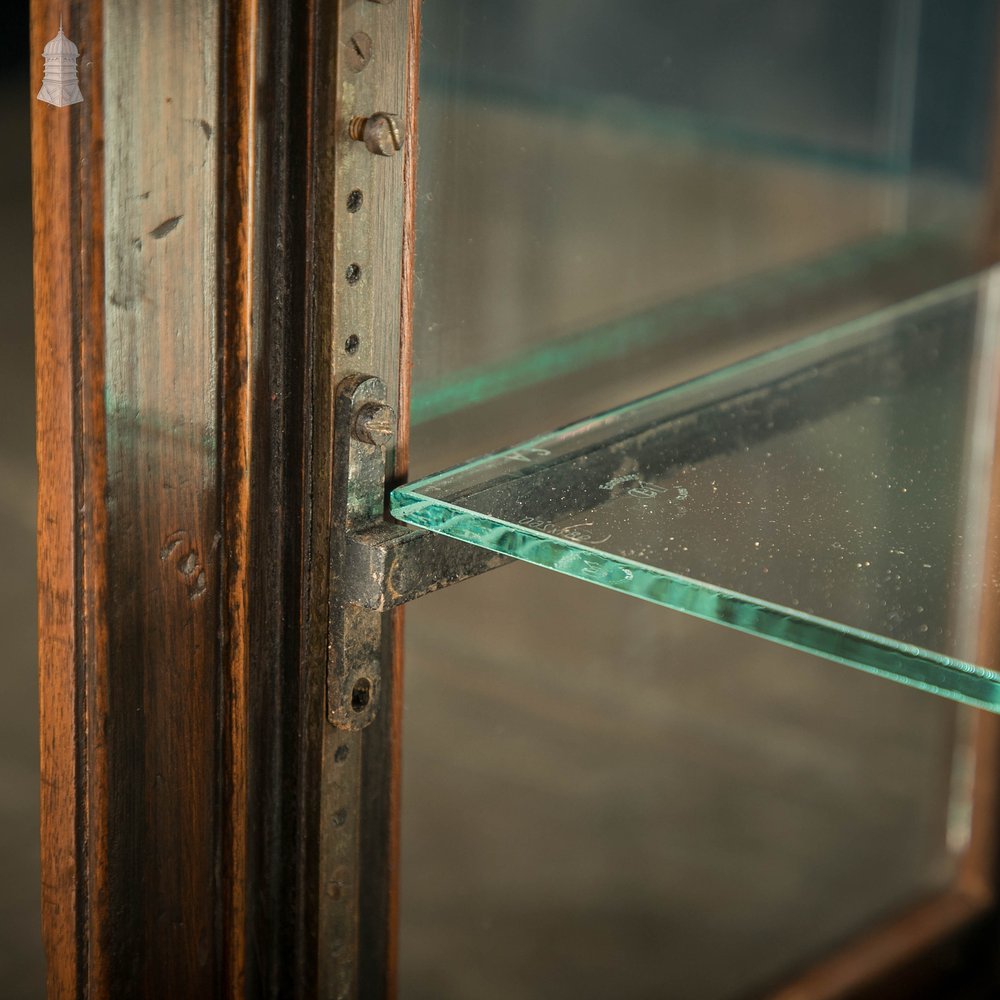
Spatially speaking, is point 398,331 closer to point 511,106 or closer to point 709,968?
point 511,106

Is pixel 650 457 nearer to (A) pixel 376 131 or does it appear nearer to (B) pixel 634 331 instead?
(A) pixel 376 131

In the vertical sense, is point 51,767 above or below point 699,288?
below

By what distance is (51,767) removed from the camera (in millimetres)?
390

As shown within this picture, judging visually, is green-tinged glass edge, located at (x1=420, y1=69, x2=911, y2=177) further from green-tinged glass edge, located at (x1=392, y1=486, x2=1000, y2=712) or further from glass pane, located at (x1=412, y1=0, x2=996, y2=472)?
green-tinged glass edge, located at (x1=392, y1=486, x2=1000, y2=712)

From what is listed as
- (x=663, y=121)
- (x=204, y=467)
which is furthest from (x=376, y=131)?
(x=663, y=121)

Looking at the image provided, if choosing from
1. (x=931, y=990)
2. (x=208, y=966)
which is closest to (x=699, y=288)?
(x=208, y=966)

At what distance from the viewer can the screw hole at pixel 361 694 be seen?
43cm

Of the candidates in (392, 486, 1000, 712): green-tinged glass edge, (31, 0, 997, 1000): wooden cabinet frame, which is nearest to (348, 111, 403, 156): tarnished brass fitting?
(31, 0, 997, 1000): wooden cabinet frame

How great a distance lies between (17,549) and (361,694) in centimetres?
15

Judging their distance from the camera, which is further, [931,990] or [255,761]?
[931,990]

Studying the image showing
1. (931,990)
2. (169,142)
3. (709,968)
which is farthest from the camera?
(931,990)

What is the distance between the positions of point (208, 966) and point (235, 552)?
0.14 m

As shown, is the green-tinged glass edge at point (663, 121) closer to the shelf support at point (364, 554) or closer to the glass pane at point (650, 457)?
the glass pane at point (650, 457)

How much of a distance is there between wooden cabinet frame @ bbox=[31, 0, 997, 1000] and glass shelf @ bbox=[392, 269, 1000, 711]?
0.18 feet
